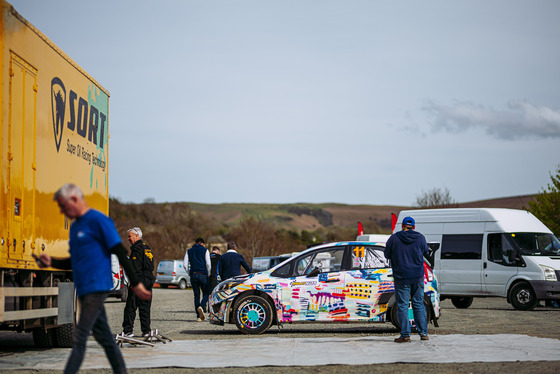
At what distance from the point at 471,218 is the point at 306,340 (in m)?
11.3

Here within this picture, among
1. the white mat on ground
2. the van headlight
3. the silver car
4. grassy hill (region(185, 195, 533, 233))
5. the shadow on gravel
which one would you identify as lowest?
the silver car

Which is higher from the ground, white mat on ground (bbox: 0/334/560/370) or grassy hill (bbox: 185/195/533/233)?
grassy hill (bbox: 185/195/533/233)

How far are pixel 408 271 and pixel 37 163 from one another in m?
5.86

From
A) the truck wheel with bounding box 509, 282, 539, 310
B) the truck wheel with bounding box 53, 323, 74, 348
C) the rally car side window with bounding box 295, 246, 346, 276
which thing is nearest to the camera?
the truck wheel with bounding box 53, 323, 74, 348

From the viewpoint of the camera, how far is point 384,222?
505ft

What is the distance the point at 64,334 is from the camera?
12.2 m

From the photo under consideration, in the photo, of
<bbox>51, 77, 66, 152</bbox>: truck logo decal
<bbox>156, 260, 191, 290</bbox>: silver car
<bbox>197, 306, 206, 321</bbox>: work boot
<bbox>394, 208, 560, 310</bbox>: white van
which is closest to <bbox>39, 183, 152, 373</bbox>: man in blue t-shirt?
<bbox>51, 77, 66, 152</bbox>: truck logo decal

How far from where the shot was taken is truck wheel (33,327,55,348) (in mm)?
12195

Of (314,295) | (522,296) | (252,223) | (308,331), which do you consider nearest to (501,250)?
(522,296)

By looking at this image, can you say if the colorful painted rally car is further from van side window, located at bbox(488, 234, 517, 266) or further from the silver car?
the silver car

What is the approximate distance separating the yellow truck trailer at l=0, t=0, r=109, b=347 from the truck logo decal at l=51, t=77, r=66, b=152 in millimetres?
14

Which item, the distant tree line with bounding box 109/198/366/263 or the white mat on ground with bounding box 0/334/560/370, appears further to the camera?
the distant tree line with bounding box 109/198/366/263

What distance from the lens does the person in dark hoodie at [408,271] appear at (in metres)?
12.5

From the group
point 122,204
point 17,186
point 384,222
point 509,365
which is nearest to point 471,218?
point 509,365
